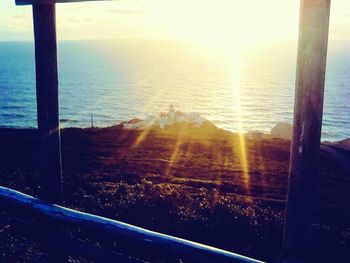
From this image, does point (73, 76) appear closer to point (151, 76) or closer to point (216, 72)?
point (151, 76)

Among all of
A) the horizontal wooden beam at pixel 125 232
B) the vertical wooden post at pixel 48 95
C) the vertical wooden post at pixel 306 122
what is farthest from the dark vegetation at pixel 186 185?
the vertical wooden post at pixel 306 122

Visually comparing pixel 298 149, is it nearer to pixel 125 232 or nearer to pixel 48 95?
pixel 125 232

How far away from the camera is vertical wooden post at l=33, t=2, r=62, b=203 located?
5016 mm

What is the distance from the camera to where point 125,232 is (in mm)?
4508

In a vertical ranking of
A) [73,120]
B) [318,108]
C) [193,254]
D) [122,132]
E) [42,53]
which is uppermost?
[42,53]

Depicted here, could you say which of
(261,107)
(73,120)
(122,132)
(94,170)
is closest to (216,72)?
(261,107)

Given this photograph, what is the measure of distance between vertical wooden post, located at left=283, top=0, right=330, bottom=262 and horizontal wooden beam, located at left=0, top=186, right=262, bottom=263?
1.75ft

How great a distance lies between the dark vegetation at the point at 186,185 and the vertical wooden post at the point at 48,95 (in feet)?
2.59

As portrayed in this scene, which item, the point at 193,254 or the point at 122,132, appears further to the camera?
the point at 122,132

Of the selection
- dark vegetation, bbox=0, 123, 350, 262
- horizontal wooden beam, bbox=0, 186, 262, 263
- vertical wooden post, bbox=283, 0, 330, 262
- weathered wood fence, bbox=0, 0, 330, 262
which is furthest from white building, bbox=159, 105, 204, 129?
vertical wooden post, bbox=283, 0, 330, 262

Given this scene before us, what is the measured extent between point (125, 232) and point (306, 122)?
2097 millimetres

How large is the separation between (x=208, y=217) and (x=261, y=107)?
75.4 m

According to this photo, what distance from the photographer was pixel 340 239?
6645mm

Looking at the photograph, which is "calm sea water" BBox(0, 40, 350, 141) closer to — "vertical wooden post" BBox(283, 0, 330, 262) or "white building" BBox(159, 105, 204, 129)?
"white building" BBox(159, 105, 204, 129)
